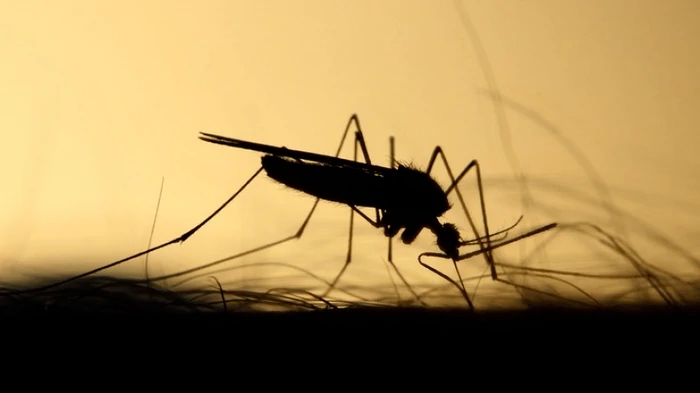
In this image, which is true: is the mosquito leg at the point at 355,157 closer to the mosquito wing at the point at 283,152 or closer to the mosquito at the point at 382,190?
the mosquito at the point at 382,190

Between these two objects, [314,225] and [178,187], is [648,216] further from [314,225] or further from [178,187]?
[178,187]

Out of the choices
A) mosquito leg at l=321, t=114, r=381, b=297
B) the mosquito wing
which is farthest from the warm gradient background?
the mosquito wing

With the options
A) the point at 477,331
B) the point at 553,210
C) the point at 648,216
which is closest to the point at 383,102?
the point at 553,210

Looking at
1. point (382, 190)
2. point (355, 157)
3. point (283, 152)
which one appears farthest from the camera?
point (355, 157)

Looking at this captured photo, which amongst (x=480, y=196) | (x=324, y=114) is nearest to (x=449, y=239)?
(x=480, y=196)

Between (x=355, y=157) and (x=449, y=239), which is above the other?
(x=355, y=157)

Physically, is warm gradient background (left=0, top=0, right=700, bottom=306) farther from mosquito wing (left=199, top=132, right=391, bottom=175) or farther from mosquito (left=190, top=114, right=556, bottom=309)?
mosquito wing (left=199, top=132, right=391, bottom=175)

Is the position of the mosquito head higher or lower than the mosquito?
lower

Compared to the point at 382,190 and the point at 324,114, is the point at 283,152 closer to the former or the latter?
the point at 382,190
